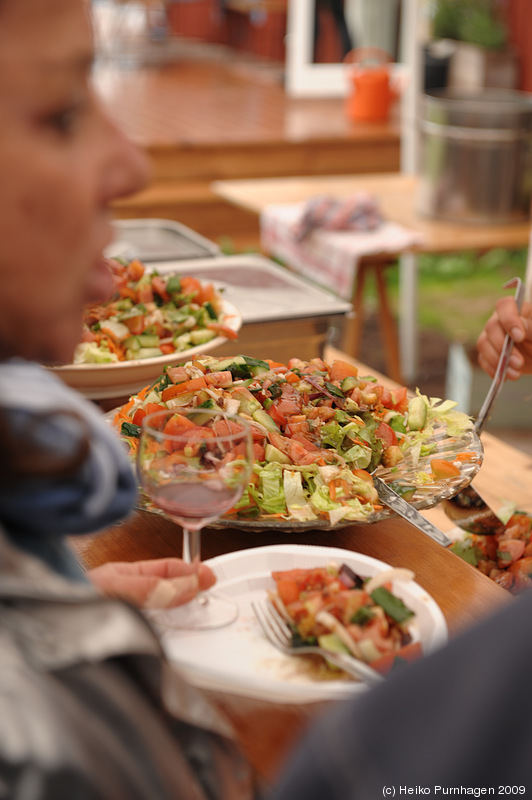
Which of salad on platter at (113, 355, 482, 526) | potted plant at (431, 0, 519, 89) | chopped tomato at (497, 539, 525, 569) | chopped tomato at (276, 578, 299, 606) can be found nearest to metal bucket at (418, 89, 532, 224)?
salad on platter at (113, 355, 482, 526)

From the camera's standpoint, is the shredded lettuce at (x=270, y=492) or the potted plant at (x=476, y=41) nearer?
the shredded lettuce at (x=270, y=492)

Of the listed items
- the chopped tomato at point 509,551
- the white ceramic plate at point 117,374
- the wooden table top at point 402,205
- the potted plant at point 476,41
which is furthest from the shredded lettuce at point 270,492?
the potted plant at point 476,41

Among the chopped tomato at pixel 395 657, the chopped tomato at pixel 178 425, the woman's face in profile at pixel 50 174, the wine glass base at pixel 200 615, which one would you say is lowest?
the wine glass base at pixel 200 615

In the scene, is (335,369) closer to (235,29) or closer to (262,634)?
(262,634)

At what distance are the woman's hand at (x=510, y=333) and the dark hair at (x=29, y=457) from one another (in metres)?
1.15

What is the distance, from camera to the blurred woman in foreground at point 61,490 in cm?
54

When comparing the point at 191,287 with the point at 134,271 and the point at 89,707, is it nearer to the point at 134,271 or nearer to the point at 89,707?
the point at 134,271

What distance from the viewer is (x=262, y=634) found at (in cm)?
95

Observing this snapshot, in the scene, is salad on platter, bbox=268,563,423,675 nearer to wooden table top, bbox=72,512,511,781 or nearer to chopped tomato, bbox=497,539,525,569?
wooden table top, bbox=72,512,511,781

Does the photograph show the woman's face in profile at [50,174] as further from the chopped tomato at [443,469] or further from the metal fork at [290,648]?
the chopped tomato at [443,469]

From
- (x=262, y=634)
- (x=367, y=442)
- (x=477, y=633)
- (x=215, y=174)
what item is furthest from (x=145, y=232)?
(x=215, y=174)

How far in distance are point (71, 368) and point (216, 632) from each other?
0.75 m

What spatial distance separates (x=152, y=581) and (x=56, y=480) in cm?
33

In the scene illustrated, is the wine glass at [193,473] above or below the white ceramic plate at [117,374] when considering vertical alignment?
above
